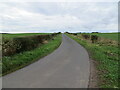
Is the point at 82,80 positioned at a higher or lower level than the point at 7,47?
lower

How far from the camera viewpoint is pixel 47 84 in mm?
4152

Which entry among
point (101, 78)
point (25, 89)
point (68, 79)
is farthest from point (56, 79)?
point (101, 78)

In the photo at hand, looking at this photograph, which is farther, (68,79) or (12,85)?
(68,79)

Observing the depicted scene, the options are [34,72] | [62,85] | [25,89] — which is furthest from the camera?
[34,72]

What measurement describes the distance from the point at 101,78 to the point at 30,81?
3093 millimetres

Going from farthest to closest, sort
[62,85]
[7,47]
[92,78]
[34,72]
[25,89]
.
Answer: [7,47] < [34,72] < [92,78] < [62,85] < [25,89]

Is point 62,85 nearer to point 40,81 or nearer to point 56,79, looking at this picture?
point 56,79

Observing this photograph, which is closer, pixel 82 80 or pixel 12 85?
pixel 12 85

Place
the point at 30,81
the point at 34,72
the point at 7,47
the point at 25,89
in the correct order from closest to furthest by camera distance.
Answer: the point at 25,89 < the point at 30,81 < the point at 34,72 < the point at 7,47

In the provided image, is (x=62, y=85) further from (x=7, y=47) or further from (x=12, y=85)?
(x=7, y=47)

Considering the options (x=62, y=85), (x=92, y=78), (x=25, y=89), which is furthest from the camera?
(x=92, y=78)

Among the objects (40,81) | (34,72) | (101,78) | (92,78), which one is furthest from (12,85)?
(101,78)

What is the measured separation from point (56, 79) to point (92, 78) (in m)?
1.60

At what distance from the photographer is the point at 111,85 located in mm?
4223
